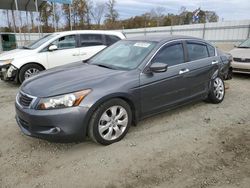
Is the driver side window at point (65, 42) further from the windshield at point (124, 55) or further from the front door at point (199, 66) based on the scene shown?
the front door at point (199, 66)

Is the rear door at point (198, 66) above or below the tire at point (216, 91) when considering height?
above

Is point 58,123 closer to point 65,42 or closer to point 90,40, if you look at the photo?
point 65,42

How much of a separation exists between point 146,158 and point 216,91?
2.84 meters

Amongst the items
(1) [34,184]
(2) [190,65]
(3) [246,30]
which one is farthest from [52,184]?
(3) [246,30]

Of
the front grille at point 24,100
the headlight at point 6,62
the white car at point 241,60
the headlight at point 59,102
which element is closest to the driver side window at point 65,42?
the headlight at point 6,62

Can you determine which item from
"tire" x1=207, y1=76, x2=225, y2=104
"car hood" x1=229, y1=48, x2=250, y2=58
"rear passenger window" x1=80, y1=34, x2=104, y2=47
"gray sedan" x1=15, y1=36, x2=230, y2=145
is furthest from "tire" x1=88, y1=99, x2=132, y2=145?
"car hood" x1=229, y1=48, x2=250, y2=58

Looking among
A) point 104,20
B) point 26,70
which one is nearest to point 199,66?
point 26,70

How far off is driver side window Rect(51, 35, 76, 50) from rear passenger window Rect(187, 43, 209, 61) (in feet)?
13.8

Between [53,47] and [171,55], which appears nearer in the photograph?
[171,55]

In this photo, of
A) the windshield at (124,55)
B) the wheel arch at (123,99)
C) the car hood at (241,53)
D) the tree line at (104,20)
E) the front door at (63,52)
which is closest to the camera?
the wheel arch at (123,99)

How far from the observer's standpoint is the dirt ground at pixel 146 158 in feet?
9.02

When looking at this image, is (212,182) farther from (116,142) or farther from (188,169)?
(116,142)

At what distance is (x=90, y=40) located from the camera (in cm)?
794

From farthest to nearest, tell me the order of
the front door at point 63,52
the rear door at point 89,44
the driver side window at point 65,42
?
the rear door at point 89,44
the driver side window at point 65,42
the front door at point 63,52
